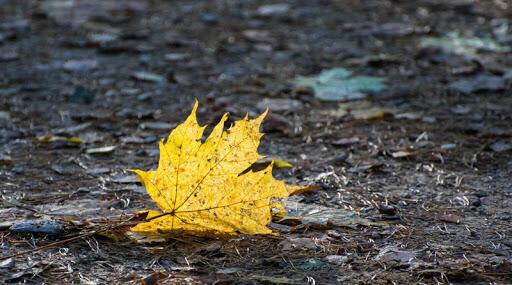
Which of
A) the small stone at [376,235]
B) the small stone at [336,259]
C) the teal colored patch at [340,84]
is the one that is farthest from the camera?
the teal colored patch at [340,84]

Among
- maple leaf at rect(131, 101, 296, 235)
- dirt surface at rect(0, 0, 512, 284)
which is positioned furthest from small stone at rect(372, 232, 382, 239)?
maple leaf at rect(131, 101, 296, 235)

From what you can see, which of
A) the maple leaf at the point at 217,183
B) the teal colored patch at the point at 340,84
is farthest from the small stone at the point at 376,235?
the teal colored patch at the point at 340,84

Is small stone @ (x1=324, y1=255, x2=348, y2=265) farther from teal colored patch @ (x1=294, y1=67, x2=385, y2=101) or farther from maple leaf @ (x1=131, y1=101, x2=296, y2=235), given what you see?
teal colored patch @ (x1=294, y1=67, x2=385, y2=101)

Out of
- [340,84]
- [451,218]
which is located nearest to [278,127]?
A: [340,84]

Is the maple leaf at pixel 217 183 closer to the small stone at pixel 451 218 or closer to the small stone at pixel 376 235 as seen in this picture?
the small stone at pixel 376 235

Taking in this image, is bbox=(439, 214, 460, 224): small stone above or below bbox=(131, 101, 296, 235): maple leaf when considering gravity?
below

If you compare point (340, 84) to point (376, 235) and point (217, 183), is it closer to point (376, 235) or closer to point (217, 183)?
point (376, 235)

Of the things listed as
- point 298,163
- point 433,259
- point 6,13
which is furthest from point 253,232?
point 6,13
